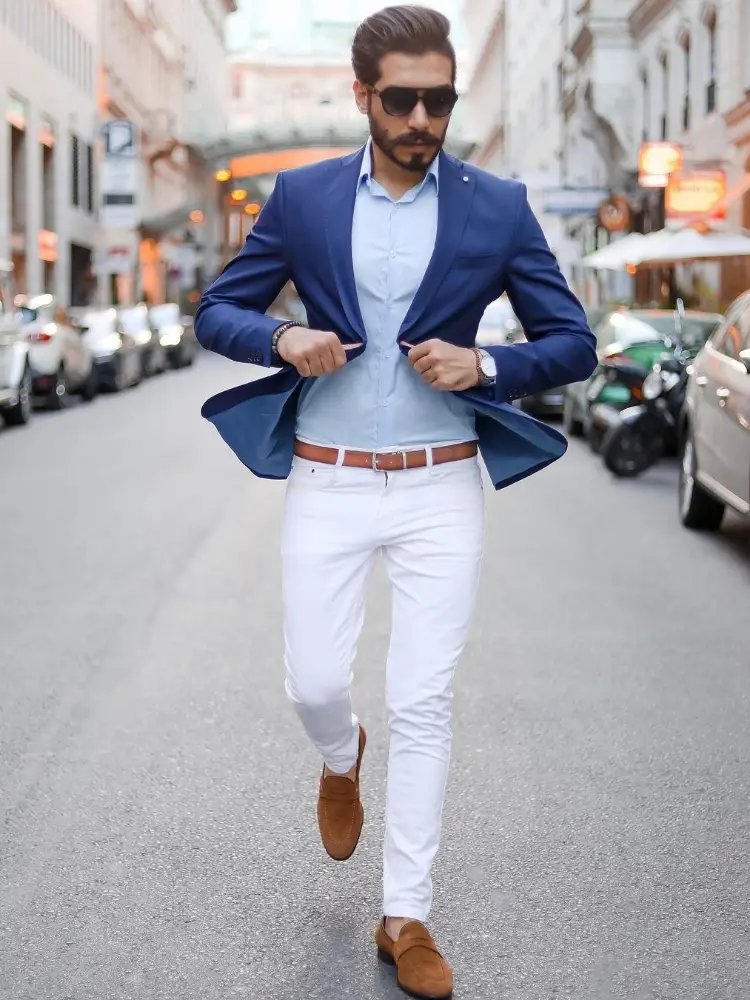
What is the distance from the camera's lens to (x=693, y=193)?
95.4ft

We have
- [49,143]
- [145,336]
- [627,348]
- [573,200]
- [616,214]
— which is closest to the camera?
[627,348]

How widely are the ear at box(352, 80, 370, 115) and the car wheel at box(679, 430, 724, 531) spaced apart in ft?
26.2

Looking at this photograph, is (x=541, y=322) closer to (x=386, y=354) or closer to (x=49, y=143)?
(x=386, y=354)

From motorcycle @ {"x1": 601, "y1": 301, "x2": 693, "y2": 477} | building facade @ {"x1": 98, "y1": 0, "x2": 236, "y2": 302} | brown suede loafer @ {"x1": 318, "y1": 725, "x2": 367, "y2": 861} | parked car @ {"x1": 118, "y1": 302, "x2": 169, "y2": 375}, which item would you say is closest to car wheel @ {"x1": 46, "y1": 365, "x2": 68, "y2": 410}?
parked car @ {"x1": 118, "y1": 302, "x2": 169, "y2": 375}

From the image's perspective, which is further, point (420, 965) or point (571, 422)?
point (571, 422)

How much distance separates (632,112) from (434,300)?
3809 cm

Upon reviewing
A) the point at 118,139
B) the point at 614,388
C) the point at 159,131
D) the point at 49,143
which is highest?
the point at 159,131

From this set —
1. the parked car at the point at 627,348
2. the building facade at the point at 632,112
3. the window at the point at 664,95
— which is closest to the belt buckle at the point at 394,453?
the parked car at the point at 627,348

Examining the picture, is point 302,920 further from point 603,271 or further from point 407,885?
point 603,271

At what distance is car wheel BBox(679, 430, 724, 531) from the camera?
37.8ft

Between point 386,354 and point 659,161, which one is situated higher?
point 659,161

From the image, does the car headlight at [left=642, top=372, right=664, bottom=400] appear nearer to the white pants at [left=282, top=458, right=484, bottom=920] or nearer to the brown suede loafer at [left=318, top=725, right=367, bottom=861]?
the brown suede loafer at [left=318, top=725, right=367, bottom=861]

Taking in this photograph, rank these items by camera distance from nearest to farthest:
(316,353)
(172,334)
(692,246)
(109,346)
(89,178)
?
(316,353) < (692,246) < (109,346) < (172,334) < (89,178)

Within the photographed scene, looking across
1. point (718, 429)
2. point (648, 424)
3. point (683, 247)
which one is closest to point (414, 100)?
point (718, 429)
